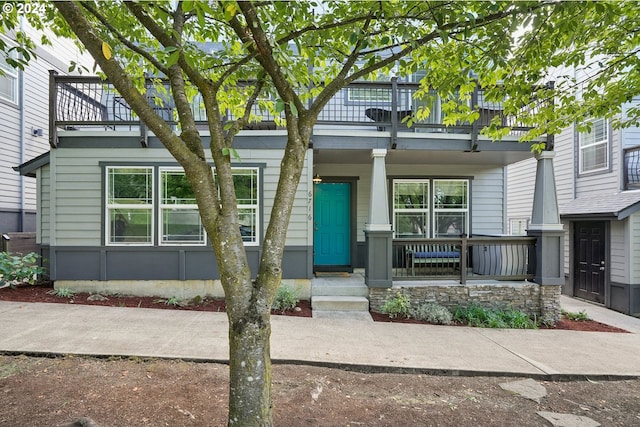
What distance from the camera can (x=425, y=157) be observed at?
27.2ft

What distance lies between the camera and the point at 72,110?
24.6ft

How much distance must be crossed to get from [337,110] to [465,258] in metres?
4.05

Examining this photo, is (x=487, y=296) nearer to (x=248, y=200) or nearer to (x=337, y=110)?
(x=337, y=110)

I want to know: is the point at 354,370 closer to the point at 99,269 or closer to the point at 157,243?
the point at 157,243

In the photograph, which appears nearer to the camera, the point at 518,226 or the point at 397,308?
the point at 397,308

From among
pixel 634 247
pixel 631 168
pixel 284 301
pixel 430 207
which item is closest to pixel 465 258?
pixel 430 207

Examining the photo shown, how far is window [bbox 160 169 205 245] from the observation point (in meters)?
7.30

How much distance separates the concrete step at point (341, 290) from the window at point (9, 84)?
31.2 feet

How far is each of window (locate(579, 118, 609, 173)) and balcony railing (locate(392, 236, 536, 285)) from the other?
166 inches

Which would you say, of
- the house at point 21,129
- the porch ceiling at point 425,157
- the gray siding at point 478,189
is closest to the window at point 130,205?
the porch ceiling at point 425,157

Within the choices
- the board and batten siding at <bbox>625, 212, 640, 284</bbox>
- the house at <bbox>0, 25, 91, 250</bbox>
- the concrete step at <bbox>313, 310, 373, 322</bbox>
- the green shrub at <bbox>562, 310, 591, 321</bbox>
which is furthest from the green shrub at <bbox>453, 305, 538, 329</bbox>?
the house at <bbox>0, 25, 91, 250</bbox>

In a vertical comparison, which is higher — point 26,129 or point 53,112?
point 26,129

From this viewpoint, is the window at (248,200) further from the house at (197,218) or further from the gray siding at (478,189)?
the gray siding at (478,189)

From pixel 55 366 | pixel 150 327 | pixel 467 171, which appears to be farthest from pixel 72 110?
pixel 467 171
